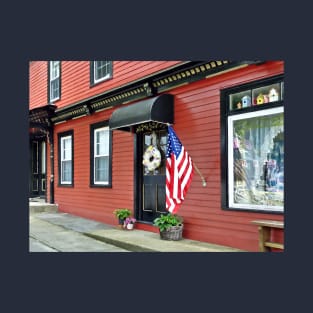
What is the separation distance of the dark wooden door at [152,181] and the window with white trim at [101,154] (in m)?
1.38

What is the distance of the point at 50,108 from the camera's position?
1251 centimetres

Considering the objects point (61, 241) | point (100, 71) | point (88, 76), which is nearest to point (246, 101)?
point (61, 241)

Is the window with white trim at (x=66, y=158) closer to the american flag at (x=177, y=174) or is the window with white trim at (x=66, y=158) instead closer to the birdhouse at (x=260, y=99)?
the american flag at (x=177, y=174)

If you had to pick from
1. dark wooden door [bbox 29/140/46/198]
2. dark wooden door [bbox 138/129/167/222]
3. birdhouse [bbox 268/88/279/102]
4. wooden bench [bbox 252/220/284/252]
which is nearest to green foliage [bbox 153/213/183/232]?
dark wooden door [bbox 138/129/167/222]

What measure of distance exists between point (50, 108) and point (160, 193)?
6.14 metres

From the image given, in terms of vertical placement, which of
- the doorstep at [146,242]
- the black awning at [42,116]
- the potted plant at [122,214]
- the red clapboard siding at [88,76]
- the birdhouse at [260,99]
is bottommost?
the doorstep at [146,242]

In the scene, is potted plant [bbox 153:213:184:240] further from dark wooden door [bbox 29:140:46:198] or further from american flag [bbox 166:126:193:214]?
dark wooden door [bbox 29:140:46:198]

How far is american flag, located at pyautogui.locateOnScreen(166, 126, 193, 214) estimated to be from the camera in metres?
6.63

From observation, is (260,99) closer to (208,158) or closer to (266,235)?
(208,158)

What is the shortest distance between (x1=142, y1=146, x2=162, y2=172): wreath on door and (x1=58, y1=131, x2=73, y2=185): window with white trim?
14.4 ft

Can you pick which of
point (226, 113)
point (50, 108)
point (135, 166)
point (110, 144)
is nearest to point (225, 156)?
point (226, 113)

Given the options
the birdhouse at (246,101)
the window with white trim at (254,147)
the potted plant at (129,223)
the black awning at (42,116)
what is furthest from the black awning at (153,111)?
the black awning at (42,116)

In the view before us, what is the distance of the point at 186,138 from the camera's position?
7121 millimetres

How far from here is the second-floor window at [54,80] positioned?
41.9 feet
